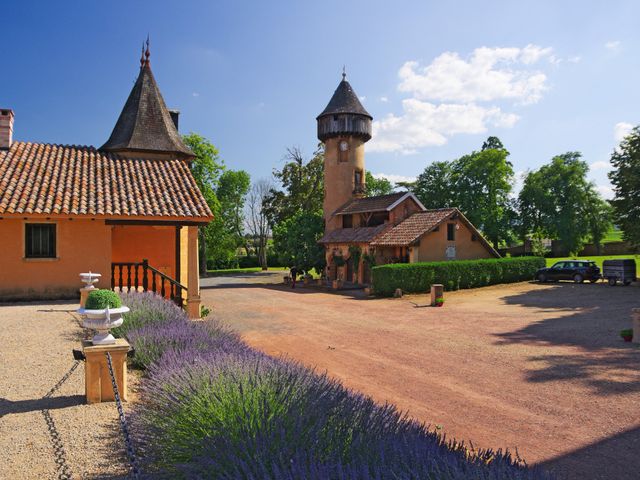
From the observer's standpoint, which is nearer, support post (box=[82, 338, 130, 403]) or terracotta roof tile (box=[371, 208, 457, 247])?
support post (box=[82, 338, 130, 403])

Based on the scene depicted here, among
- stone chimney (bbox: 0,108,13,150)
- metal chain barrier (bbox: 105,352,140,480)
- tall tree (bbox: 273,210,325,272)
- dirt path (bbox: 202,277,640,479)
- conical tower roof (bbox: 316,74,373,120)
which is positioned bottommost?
dirt path (bbox: 202,277,640,479)

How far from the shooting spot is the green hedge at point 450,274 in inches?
1053

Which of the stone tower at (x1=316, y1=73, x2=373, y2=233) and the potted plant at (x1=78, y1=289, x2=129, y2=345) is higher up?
the stone tower at (x1=316, y1=73, x2=373, y2=233)

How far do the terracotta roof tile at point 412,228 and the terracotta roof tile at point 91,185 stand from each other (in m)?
15.9

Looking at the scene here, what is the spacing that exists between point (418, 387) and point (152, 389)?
5.44 meters

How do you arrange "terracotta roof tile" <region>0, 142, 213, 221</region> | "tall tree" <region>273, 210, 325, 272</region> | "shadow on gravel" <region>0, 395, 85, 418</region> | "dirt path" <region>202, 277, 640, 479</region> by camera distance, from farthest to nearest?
"tall tree" <region>273, 210, 325, 272</region> < "terracotta roof tile" <region>0, 142, 213, 221</region> < "dirt path" <region>202, 277, 640, 479</region> < "shadow on gravel" <region>0, 395, 85, 418</region>

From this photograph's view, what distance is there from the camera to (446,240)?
105 feet

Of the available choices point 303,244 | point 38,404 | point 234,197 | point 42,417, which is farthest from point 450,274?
point 234,197

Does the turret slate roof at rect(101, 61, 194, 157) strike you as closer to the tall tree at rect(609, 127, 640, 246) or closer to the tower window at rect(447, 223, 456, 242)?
the tower window at rect(447, 223, 456, 242)

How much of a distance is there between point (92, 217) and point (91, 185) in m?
2.00

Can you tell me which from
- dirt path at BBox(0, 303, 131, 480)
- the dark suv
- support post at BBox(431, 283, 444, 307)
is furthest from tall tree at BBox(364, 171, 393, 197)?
dirt path at BBox(0, 303, 131, 480)

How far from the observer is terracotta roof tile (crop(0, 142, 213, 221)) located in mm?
14789

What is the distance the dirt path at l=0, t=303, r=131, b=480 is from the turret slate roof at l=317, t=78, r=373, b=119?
104ft

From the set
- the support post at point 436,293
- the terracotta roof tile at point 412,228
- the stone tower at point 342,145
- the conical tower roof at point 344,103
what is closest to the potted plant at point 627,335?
the support post at point 436,293
